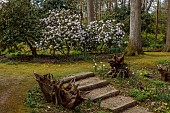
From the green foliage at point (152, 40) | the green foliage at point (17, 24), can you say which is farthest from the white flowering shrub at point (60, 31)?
the green foliage at point (152, 40)

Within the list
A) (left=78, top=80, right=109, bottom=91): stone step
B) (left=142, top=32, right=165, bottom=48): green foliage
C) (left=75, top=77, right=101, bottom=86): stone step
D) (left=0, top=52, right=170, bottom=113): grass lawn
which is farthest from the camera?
(left=142, top=32, right=165, bottom=48): green foliage

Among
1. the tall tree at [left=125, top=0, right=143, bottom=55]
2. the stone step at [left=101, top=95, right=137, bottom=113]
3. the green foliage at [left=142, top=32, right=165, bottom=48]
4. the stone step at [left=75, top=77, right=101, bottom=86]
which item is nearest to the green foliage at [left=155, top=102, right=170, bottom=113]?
the stone step at [left=101, top=95, right=137, bottom=113]

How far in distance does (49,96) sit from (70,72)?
272 cm

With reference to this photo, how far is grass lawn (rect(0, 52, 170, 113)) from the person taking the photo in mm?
6746

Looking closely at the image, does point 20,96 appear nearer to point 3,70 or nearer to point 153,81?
point 3,70

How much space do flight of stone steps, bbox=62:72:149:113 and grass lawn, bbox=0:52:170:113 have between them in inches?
30.9

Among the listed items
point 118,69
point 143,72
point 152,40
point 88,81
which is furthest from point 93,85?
point 152,40

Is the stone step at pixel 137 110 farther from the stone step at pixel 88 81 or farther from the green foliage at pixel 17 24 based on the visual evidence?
the green foliage at pixel 17 24

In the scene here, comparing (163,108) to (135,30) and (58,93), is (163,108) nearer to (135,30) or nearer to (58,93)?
(58,93)

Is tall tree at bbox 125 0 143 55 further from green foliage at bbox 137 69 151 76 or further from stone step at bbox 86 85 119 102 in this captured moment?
stone step at bbox 86 85 119 102

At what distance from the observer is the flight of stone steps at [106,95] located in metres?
7.56

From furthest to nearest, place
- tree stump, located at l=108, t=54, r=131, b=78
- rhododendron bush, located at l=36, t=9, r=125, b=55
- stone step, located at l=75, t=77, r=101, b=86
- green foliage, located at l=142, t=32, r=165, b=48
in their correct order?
green foliage, located at l=142, t=32, r=165, b=48
rhododendron bush, located at l=36, t=9, r=125, b=55
tree stump, located at l=108, t=54, r=131, b=78
stone step, located at l=75, t=77, r=101, b=86

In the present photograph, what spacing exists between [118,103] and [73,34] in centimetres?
520

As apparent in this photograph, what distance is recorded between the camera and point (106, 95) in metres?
8.00
